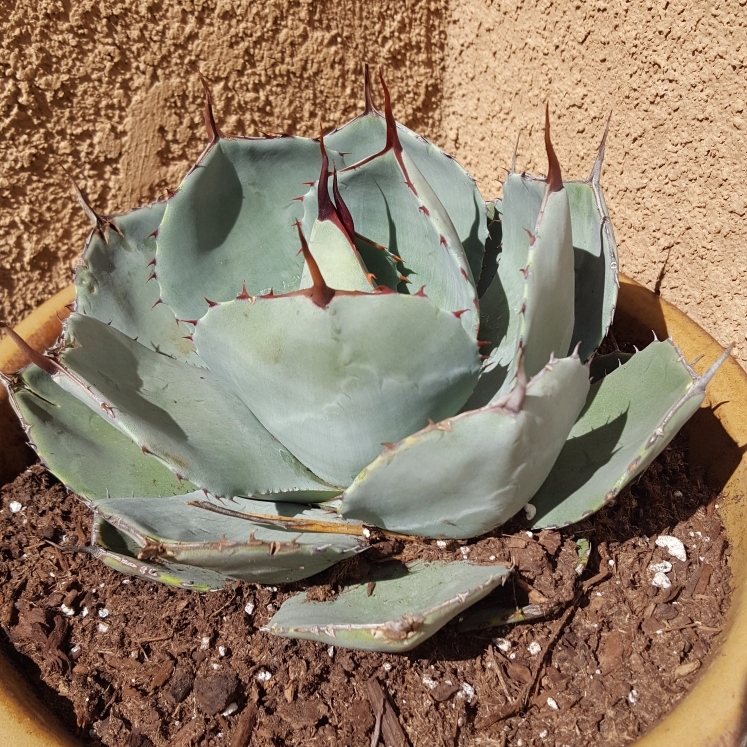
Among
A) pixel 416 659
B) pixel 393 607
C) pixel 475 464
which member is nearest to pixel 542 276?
pixel 475 464

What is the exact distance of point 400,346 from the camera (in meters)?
0.70

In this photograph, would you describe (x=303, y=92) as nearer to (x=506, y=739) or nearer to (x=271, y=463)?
(x=271, y=463)

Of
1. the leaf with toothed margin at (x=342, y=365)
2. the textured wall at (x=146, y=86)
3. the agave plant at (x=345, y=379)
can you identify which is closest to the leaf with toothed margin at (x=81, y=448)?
the agave plant at (x=345, y=379)

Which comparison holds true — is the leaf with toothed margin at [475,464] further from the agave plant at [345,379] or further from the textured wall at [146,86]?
the textured wall at [146,86]

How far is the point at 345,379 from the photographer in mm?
729

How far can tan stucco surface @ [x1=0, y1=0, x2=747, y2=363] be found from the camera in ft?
3.88

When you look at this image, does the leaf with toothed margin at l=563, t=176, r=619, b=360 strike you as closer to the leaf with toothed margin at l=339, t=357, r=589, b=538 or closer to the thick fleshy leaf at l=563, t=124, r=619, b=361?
the thick fleshy leaf at l=563, t=124, r=619, b=361

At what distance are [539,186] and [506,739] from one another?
701 millimetres

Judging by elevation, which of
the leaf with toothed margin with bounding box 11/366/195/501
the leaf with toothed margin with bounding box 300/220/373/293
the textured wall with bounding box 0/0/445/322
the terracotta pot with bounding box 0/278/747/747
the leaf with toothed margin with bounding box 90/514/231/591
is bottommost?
the terracotta pot with bounding box 0/278/747/747

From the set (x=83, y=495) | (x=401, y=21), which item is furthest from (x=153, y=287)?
(x=401, y=21)

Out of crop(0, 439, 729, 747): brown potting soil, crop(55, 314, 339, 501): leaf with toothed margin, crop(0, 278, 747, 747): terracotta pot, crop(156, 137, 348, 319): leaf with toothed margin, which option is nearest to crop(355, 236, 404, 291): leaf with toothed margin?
crop(156, 137, 348, 319): leaf with toothed margin

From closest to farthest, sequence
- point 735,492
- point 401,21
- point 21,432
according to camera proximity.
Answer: point 735,492, point 21,432, point 401,21

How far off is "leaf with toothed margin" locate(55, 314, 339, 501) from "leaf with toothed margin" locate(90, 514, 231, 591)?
0.37ft

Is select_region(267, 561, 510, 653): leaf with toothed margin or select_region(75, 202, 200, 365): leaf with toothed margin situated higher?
select_region(75, 202, 200, 365): leaf with toothed margin
